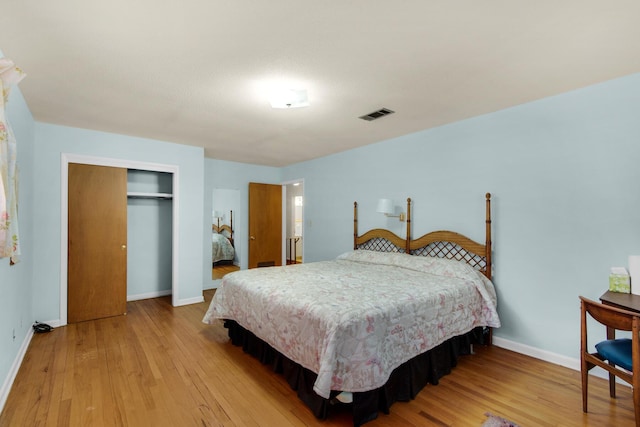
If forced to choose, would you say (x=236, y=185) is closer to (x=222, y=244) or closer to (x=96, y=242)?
(x=222, y=244)

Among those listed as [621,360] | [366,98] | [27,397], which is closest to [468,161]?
[366,98]

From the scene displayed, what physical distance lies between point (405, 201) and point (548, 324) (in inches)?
77.8

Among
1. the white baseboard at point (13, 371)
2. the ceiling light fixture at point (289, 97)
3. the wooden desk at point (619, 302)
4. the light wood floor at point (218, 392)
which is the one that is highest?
the ceiling light fixture at point (289, 97)

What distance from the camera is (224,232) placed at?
5988 mm

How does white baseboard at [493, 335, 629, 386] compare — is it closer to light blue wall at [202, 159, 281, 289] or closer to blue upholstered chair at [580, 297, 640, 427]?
blue upholstered chair at [580, 297, 640, 427]

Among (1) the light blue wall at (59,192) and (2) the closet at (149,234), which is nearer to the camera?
(1) the light blue wall at (59,192)

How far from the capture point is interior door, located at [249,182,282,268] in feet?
19.4

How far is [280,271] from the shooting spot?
131 inches

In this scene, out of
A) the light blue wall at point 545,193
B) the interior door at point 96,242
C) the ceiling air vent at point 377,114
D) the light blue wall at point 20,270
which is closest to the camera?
the light blue wall at point 20,270

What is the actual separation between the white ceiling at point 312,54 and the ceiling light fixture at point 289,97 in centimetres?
10

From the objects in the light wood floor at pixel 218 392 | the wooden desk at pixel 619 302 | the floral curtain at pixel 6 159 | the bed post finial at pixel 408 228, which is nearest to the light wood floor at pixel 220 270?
the light wood floor at pixel 218 392

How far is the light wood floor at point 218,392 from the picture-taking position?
194cm

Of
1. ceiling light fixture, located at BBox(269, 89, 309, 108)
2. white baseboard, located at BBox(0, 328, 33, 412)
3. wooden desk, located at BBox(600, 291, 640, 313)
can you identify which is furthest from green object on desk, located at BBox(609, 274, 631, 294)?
white baseboard, located at BBox(0, 328, 33, 412)

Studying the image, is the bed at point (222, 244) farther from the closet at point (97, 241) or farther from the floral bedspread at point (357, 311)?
the floral bedspread at point (357, 311)
